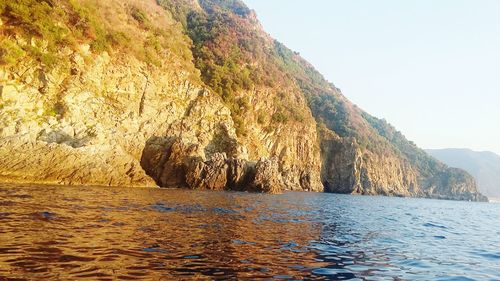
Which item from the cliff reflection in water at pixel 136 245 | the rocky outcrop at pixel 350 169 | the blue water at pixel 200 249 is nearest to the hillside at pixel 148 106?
the rocky outcrop at pixel 350 169

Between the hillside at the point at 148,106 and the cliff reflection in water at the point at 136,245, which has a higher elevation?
the hillside at the point at 148,106

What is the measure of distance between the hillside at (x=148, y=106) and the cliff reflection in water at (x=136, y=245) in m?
21.3

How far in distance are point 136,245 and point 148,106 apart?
45.3m

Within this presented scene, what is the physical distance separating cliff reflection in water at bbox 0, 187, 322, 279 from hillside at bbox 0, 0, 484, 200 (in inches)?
839

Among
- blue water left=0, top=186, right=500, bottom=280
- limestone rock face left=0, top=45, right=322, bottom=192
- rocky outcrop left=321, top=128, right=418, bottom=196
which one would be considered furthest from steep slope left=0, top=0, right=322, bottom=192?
rocky outcrop left=321, top=128, right=418, bottom=196

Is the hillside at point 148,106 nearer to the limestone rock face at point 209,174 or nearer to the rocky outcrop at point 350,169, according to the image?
the limestone rock face at point 209,174

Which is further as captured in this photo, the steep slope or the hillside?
the hillside

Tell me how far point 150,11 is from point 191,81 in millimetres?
21442

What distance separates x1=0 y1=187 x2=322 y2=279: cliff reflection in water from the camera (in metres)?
8.55

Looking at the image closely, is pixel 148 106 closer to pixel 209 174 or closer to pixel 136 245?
pixel 209 174

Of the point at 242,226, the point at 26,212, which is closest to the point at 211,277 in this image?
the point at 242,226

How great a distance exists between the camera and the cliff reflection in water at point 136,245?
855 centimetres

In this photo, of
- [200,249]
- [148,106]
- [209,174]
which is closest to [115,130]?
[148,106]

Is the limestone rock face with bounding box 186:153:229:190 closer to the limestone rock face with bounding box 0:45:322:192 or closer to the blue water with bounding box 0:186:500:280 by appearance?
the limestone rock face with bounding box 0:45:322:192
